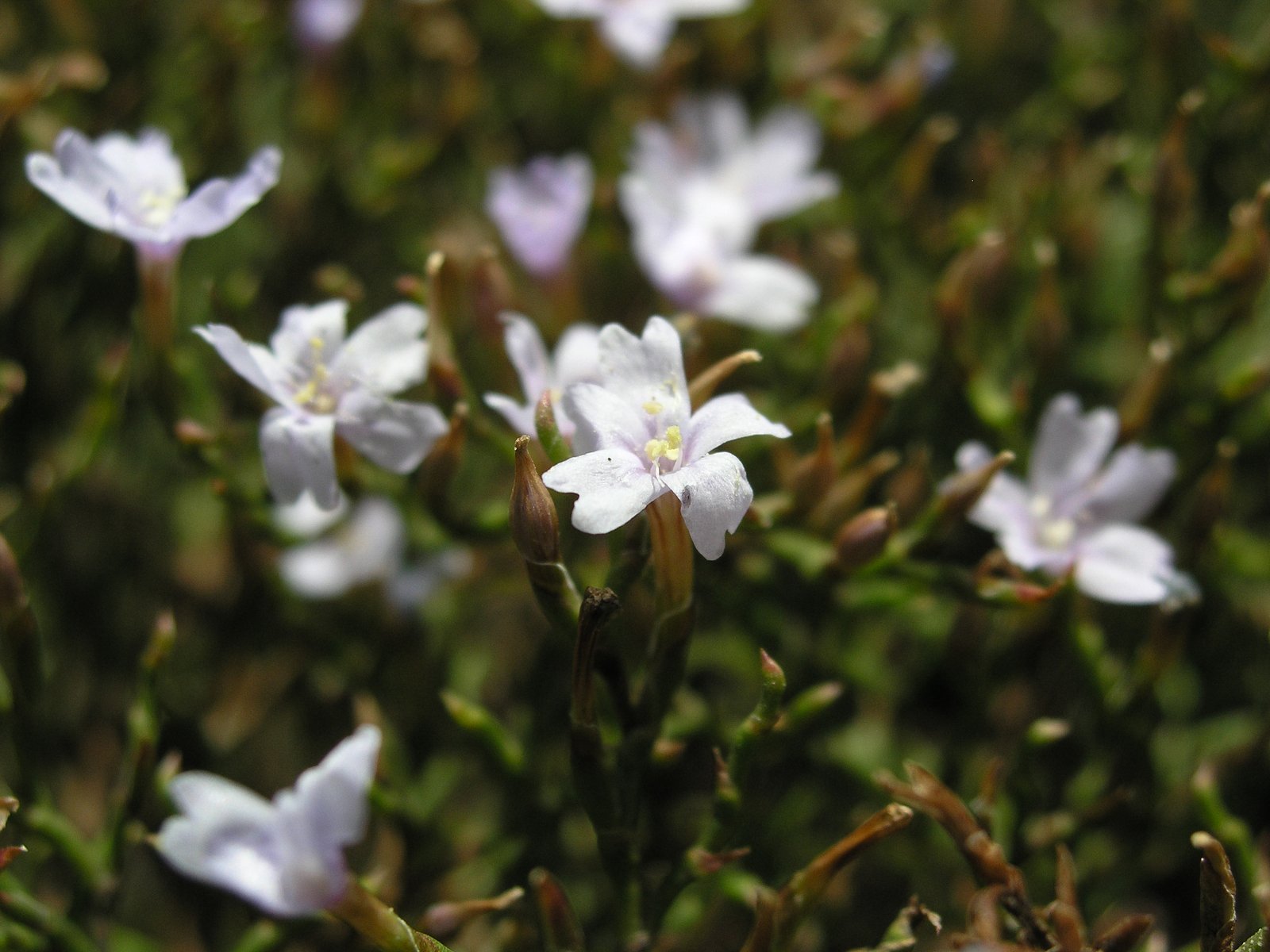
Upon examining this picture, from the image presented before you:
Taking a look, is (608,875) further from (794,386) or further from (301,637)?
(794,386)

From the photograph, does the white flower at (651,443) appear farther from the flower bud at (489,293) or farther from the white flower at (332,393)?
the flower bud at (489,293)

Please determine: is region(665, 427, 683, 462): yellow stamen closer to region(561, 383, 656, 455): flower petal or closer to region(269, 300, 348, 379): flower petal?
region(561, 383, 656, 455): flower petal

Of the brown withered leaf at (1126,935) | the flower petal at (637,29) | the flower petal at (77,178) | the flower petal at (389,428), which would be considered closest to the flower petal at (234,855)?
the flower petal at (389,428)

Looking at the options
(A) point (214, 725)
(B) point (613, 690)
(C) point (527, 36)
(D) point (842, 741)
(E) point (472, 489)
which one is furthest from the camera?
(C) point (527, 36)

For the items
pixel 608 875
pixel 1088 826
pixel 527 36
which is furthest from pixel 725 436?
pixel 527 36

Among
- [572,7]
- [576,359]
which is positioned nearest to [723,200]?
[572,7]

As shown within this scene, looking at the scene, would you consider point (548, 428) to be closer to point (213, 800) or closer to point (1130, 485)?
point (213, 800)
